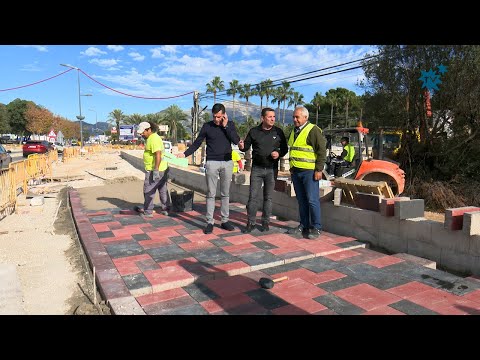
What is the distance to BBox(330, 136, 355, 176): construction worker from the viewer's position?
8539 mm

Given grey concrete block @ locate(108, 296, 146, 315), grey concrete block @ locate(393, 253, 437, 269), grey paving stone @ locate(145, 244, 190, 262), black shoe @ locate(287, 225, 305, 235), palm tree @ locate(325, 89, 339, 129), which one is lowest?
grey concrete block @ locate(108, 296, 146, 315)

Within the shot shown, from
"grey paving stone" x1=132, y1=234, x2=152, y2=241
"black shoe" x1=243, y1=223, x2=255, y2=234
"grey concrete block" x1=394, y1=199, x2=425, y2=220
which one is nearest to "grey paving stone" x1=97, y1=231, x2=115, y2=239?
"grey paving stone" x1=132, y1=234, x2=152, y2=241

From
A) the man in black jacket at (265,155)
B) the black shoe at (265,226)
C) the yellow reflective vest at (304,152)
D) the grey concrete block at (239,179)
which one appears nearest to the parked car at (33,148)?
the grey concrete block at (239,179)

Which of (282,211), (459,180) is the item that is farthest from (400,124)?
(282,211)

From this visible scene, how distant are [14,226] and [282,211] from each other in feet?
15.6

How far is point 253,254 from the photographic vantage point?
410 cm

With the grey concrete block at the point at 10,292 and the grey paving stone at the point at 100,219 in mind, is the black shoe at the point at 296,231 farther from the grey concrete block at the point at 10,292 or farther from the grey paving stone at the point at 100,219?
the grey concrete block at the point at 10,292

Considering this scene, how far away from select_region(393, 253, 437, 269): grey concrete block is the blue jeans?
1.15m

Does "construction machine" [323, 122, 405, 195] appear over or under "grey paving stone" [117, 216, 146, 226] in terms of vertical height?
over

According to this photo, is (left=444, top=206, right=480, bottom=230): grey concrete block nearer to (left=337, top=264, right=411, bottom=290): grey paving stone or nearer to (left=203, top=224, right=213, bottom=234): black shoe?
(left=337, top=264, right=411, bottom=290): grey paving stone

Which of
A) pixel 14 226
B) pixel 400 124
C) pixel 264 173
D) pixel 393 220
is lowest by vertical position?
pixel 14 226

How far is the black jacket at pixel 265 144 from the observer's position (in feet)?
16.3

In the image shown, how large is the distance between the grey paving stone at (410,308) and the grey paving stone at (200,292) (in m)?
1.51
